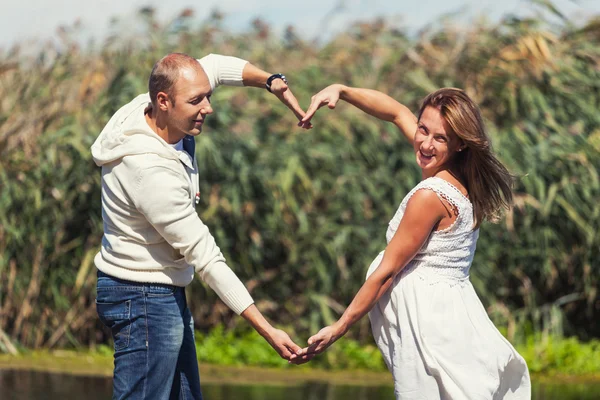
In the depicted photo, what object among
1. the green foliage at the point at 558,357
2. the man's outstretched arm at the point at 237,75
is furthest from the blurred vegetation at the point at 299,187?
the man's outstretched arm at the point at 237,75

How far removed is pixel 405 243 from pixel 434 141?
0.40 metres

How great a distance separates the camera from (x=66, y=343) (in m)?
7.22

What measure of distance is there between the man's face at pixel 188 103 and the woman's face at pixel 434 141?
0.80 metres

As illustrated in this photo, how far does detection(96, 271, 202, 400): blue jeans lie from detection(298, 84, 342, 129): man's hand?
3.07 ft

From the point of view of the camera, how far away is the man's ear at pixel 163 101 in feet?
12.0

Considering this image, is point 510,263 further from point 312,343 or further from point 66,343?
point 312,343

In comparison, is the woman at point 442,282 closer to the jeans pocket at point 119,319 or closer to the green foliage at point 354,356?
the jeans pocket at point 119,319

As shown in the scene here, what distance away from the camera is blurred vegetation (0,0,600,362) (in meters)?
7.14

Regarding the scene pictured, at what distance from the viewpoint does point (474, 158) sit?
3.89 m

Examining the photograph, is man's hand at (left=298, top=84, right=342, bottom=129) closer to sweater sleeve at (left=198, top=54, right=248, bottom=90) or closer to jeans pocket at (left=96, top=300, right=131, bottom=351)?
sweater sleeve at (left=198, top=54, right=248, bottom=90)

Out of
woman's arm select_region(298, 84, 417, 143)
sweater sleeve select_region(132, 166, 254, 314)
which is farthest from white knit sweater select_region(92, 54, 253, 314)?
woman's arm select_region(298, 84, 417, 143)

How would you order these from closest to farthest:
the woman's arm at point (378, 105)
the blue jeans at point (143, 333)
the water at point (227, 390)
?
the blue jeans at point (143, 333), the woman's arm at point (378, 105), the water at point (227, 390)

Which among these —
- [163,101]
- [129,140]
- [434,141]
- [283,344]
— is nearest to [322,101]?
[434,141]

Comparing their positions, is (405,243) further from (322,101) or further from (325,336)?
(322,101)
